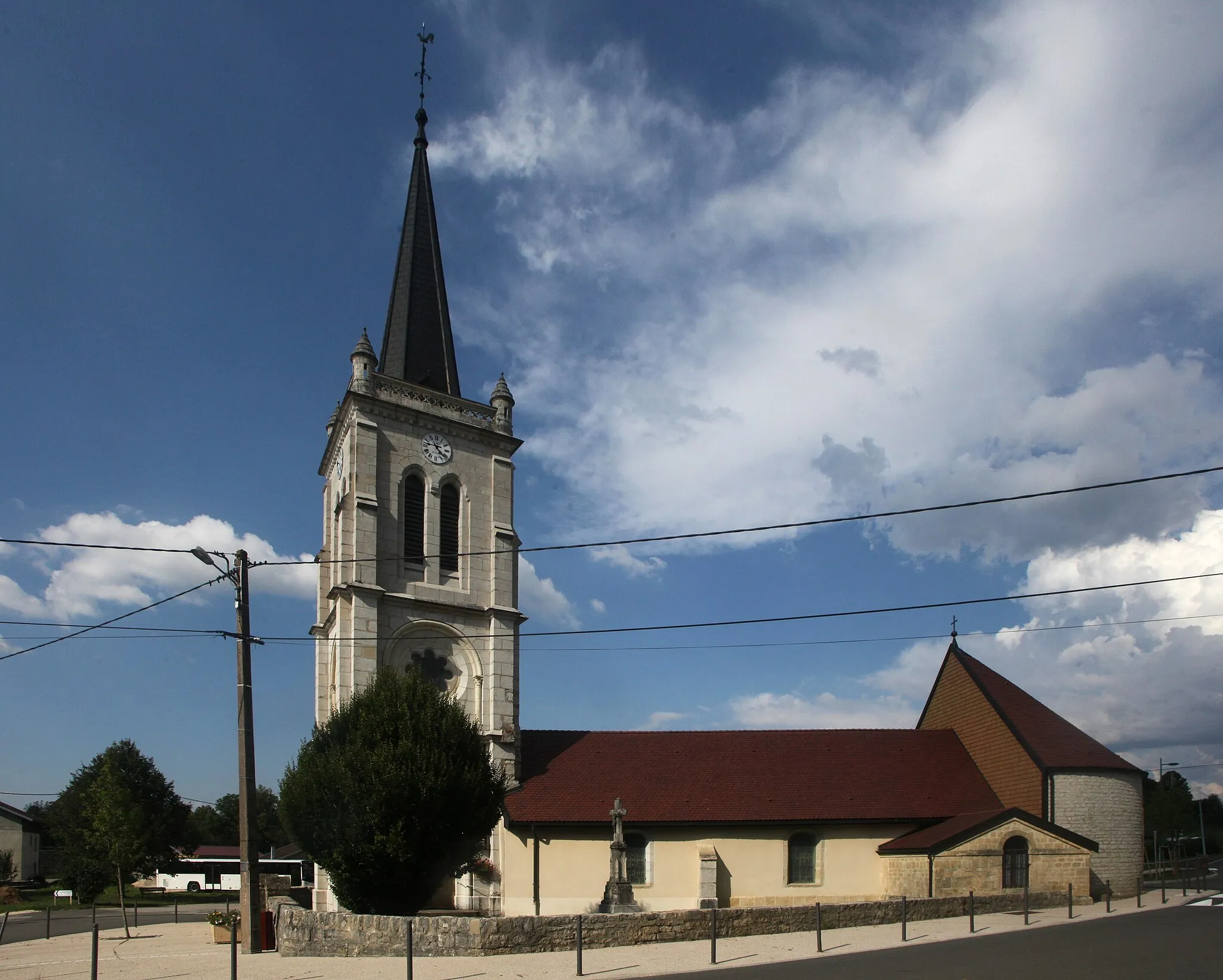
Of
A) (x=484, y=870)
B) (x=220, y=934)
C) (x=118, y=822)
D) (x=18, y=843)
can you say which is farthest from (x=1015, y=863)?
(x=18, y=843)

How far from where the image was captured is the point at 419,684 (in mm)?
24797

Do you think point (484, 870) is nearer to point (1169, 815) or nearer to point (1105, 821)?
point (1105, 821)

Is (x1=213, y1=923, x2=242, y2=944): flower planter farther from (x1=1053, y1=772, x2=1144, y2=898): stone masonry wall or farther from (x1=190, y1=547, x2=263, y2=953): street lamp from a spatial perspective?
(x1=1053, y1=772, x2=1144, y2=898): stone masonry wall

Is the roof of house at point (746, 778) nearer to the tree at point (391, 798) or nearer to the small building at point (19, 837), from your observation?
the tree at point (391, 798)

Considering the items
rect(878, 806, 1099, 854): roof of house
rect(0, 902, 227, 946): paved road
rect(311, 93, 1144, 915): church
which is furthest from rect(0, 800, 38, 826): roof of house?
rect(878, 806, 1099, 854): roof of house

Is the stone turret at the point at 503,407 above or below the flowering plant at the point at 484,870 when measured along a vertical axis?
above

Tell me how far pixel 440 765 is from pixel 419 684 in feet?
8.08

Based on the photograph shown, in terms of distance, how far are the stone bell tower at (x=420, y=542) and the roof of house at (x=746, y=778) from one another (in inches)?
77.8

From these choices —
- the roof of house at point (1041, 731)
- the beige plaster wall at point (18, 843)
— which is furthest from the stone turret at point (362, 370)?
the beige plaster wall at point (18, 843)

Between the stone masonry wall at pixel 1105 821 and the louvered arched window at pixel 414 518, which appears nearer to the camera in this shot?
the stone masonry wall at pixel 1105 821

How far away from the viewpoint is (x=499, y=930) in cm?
1756

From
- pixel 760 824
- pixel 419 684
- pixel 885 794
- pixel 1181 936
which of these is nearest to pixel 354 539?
pixel 419 684

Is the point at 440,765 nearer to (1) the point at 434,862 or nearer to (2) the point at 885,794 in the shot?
(1) the point at 434,862

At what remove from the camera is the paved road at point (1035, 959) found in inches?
574
